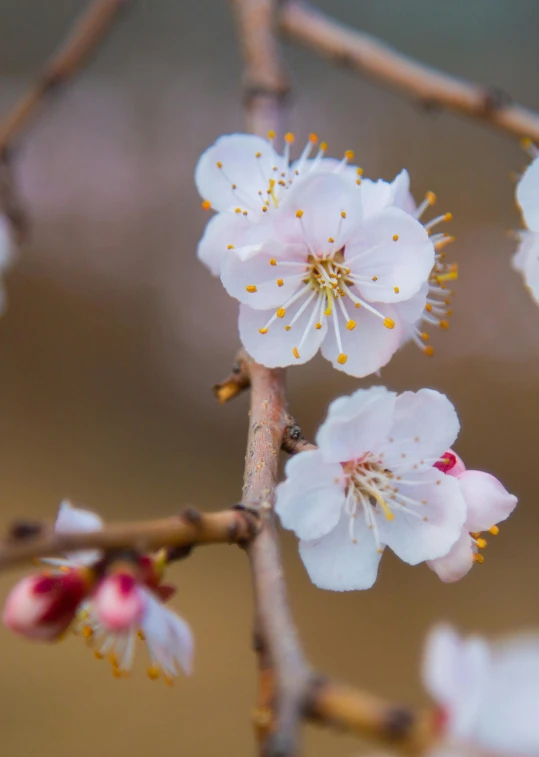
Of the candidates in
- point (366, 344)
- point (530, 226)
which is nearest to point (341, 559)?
point (366, 344)

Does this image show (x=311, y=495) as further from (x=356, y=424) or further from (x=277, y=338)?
(x=277, y=338)

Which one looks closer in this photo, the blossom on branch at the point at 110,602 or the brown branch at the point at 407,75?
the blossom on branch at the point at 110,602

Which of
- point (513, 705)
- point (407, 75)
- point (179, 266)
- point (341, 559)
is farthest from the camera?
point (179, 266)

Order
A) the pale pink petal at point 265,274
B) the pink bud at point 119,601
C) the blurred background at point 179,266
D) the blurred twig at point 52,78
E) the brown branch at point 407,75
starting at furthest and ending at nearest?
the blurred background at point 179,266 → the blurred twig at point 52,78 → the brown branch at point 407,75 → the pale pink petal at point 265,274 → the pink bud at point 119,601

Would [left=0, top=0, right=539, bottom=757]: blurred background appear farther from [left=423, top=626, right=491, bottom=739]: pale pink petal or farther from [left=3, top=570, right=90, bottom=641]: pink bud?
[left=423, top=626, right=491, bottom=739]: pale pink petal

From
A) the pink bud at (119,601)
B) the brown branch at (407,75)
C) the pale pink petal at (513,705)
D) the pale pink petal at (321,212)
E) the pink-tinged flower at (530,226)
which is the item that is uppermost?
the brown branch at (407,75)

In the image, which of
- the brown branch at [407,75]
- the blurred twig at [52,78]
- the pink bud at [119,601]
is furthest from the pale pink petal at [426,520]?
the blurred twig at [52,78]

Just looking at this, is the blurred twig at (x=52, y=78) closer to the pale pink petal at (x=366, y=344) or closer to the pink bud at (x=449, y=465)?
the pale pink petal at (x=366, y=344)

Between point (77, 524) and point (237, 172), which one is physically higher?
point (237, 172)
